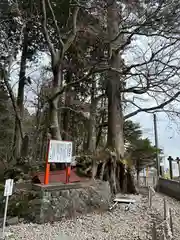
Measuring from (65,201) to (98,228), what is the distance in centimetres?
93

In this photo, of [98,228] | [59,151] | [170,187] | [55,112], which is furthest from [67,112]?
[98,228]

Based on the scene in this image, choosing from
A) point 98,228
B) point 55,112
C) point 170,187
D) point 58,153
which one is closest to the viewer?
point 98,228

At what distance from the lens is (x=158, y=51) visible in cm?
655

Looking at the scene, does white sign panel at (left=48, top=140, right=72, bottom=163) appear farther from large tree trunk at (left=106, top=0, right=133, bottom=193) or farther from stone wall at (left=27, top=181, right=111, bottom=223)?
large tree trunk at (left=106, top=0, right=133, bottom=193)

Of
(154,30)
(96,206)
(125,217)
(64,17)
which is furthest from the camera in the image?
(64,17)

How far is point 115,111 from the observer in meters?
7.38

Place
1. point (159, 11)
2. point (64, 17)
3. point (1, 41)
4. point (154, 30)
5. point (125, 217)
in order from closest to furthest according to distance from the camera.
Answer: point (125, 217), point (159, 11), point (154, 30), point (1, 41), point (64, 17)

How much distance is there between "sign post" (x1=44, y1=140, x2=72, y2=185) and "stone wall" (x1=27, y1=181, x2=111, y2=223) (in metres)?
0.25

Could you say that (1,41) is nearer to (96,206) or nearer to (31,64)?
(31,64)

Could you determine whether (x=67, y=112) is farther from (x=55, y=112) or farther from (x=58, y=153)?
(x=58, y=153)

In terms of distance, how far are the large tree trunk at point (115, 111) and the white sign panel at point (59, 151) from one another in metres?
2.12

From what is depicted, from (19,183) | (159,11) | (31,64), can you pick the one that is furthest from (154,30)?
(19,183)

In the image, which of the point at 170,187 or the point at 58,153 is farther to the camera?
the point at 170,187

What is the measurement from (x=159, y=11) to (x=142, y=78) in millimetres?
2091
